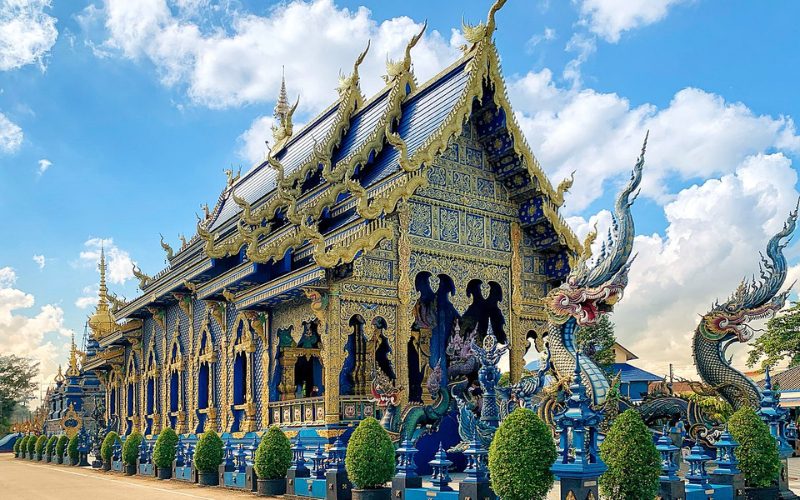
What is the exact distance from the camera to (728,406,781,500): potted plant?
10336mm

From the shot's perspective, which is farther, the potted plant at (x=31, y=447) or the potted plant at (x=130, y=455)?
the potted plant at (x=31, y=447)

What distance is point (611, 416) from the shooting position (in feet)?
39.4

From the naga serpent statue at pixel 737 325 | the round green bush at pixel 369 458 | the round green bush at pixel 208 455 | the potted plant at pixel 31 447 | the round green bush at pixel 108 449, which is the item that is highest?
the naga serpent statue at pixel 737 325

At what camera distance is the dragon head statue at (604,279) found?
11547 millimetres

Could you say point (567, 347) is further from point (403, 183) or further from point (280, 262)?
point (280, 262)

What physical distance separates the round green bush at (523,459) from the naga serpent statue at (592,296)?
3.47 metres

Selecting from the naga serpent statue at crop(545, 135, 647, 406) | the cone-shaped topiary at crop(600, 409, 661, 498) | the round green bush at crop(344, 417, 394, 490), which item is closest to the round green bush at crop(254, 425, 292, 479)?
the round green bush at crop(344, 417, 394, 490)

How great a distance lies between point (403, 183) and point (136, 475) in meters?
10.7

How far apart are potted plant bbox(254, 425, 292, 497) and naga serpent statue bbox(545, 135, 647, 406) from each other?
177 inches

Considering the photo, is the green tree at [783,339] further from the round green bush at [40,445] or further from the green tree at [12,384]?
the green tree at [12,384]

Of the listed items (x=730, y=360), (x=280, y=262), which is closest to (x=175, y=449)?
(x=280, y=262)

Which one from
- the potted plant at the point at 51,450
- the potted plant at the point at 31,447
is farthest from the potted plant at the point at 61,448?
the potted plant at the point at 31,447

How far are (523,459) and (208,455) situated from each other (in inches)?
358

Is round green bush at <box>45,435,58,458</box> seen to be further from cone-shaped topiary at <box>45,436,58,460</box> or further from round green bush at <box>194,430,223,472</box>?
round green bush at <box>194,430,223,472</box>
